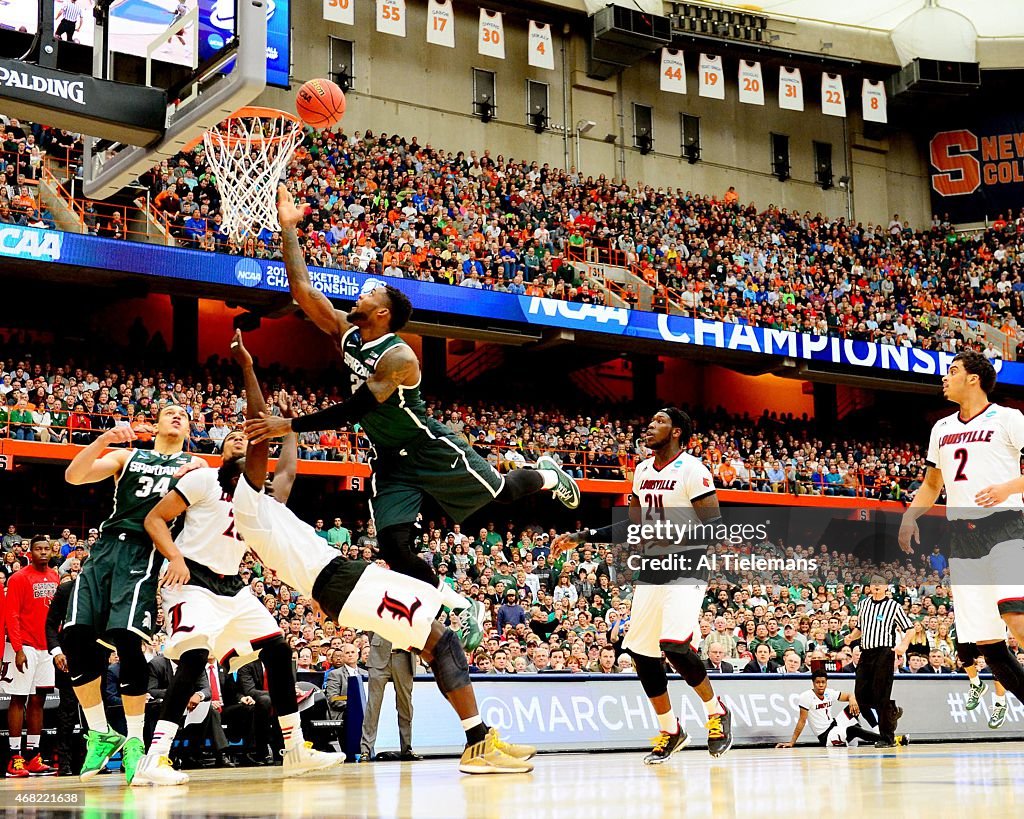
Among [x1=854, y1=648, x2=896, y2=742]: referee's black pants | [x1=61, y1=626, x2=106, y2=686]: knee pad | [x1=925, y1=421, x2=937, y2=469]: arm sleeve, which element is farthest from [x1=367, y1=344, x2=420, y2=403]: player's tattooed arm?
[x1=854, y1=648, x2=896, y2=742]: referee's black pants

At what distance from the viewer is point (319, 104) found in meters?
16.5

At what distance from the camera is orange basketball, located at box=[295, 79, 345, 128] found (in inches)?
647

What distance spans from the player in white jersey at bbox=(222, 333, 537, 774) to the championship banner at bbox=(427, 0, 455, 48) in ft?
95.7

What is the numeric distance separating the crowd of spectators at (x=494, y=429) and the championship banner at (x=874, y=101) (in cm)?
1064

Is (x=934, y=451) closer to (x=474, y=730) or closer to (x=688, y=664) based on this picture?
(x=688, y=664)

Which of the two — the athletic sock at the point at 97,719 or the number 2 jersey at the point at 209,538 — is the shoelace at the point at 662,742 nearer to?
the number 2 jersey at the point at 209,538

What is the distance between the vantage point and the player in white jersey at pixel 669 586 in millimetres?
9445

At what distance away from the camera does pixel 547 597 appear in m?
20.7

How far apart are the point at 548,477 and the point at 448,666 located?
5.40 ft

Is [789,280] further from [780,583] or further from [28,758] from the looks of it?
[28,758]

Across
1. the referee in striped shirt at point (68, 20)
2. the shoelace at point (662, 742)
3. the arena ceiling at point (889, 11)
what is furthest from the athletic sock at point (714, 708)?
the arena ceiling at point (889, 11)

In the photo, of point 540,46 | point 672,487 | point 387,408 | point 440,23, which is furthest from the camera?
point 540,46

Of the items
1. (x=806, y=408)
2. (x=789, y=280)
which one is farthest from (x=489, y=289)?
(x=806, y=408)

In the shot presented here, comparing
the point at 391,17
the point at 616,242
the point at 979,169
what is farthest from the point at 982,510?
the point at 979,169
